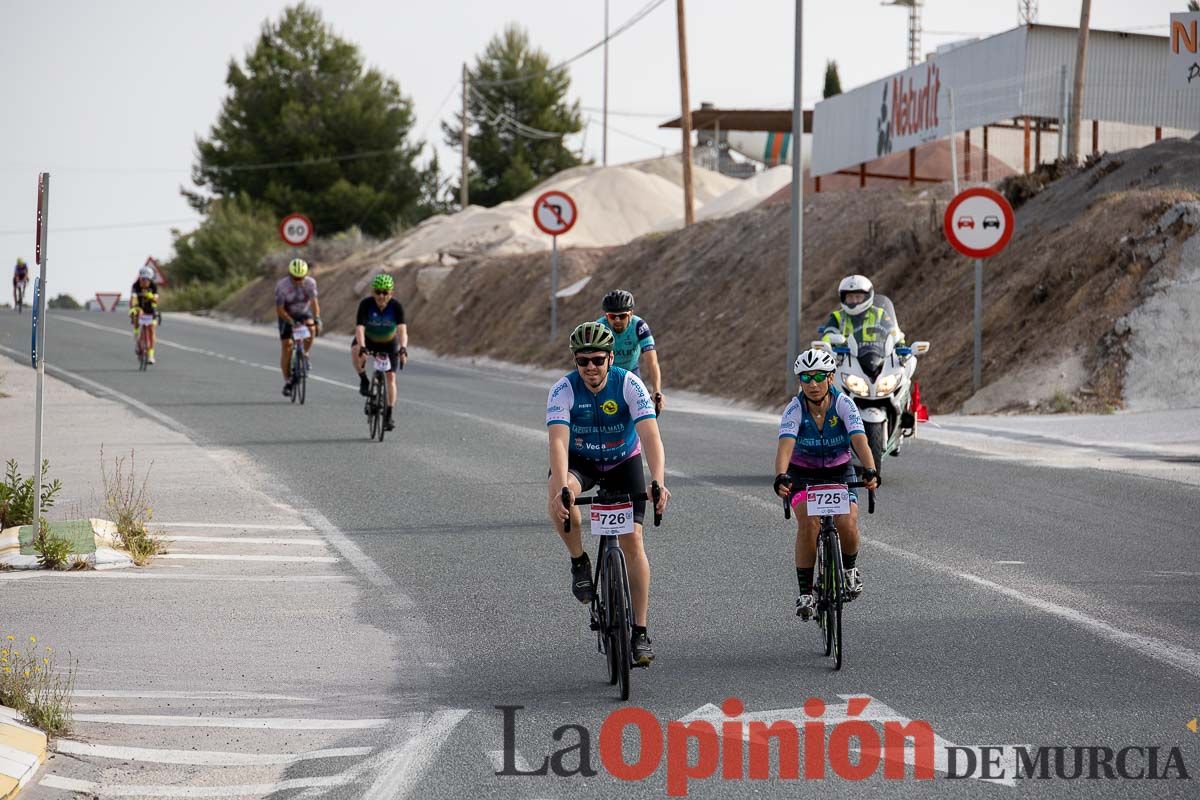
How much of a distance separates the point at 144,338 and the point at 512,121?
56860 millimetres

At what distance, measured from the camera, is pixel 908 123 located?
124ft

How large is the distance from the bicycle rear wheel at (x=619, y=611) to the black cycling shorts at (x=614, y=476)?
44 centimetres

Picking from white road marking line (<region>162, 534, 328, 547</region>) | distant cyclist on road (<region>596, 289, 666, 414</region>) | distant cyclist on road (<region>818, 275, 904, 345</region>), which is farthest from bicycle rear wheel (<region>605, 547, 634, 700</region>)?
distant cyclist on road (<region>818, 275, 904, 345</region>)

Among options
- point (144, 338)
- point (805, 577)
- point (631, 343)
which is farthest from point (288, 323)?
point (805, 577)

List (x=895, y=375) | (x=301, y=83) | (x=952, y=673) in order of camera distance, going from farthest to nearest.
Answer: (x=301, y=83), (x=895, y=375), (x=952, y=673)

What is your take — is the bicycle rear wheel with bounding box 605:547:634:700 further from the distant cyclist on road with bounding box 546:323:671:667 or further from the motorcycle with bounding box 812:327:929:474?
the motorcycle with bounding box 812:327:929:474

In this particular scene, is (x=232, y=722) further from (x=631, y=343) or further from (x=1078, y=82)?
(x=1078, y=82)

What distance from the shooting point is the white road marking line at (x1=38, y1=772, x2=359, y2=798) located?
5980 mm

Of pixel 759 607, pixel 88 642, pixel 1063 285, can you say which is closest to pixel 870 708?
pixel 759 607

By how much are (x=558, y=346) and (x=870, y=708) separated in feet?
101

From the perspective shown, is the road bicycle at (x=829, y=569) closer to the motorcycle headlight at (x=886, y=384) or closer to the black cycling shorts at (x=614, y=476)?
the black cycling shorts at (x=614, y=476)

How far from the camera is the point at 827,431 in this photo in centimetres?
844

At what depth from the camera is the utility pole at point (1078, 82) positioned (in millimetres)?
30203

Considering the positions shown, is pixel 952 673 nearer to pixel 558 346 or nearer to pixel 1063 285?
pixel 1063 285
